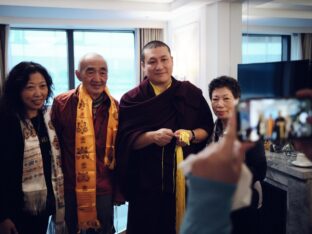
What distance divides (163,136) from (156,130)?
0.38 ft

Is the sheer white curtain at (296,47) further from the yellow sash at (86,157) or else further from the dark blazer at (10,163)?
the dark blazer at (10,163)

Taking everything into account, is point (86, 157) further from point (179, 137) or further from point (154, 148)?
point (179, 137)

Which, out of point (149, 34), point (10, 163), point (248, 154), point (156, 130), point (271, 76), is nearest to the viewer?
point (248, 154)

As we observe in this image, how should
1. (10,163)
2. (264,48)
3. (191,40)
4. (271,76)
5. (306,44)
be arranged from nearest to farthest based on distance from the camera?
(10,163) → (306,44) → (271,76) → (264,48) → (191,40)

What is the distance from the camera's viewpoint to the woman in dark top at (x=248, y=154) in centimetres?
123

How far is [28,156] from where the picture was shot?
1.56 m

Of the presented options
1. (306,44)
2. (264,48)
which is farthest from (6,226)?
(264,48)

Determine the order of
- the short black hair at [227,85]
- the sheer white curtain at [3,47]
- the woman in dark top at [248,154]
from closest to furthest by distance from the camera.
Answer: the woman in dark top at [248,154], the short black hair at [227,85], the sheer white curtain at [3,47]

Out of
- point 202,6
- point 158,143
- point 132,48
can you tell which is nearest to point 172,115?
point 158,143

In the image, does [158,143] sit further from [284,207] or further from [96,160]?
[284,207]

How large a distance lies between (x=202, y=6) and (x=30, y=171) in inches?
98.5

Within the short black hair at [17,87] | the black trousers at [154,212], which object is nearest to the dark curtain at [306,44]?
the black trousers at [154,212]

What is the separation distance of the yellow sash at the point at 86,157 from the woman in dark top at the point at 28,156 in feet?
0.42

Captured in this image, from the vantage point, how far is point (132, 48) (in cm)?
514
